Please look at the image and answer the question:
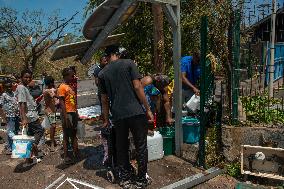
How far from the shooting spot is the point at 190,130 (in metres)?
6.68

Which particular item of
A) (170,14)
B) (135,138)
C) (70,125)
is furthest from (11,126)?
(170,14)

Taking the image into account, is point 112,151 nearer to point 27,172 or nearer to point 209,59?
point 27,172

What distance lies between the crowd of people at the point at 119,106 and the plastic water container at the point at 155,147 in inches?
11.6

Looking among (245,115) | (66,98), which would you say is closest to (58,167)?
(66,98)

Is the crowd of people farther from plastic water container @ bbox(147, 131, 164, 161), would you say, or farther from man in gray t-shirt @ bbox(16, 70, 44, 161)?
plastic water container @ bbox(147, 131, 164, 161)

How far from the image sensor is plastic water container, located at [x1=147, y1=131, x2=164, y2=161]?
6.20m

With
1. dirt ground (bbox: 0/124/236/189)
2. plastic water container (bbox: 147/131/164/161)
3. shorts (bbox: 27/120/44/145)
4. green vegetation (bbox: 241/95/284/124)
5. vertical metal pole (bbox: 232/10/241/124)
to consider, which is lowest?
dirt ground (bbox: 0/124/236/189)

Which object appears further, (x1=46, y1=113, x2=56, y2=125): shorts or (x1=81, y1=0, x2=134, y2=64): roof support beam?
(x1=46, y1=113, x2=56, y2=125): shorts

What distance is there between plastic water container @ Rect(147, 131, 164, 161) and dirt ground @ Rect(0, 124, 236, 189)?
99mm

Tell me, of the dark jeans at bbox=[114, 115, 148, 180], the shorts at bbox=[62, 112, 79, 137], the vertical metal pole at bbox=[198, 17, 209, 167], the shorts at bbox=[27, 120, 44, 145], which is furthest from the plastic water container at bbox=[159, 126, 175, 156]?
the shorts at bbox=[27, 120, 44, 145]

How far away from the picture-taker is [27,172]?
6.47 meters

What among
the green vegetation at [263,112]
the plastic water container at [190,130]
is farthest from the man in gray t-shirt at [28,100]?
the green vegetation at [263,112]

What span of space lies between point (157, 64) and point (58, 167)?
3.96m

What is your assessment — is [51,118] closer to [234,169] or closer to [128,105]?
[128,105]
